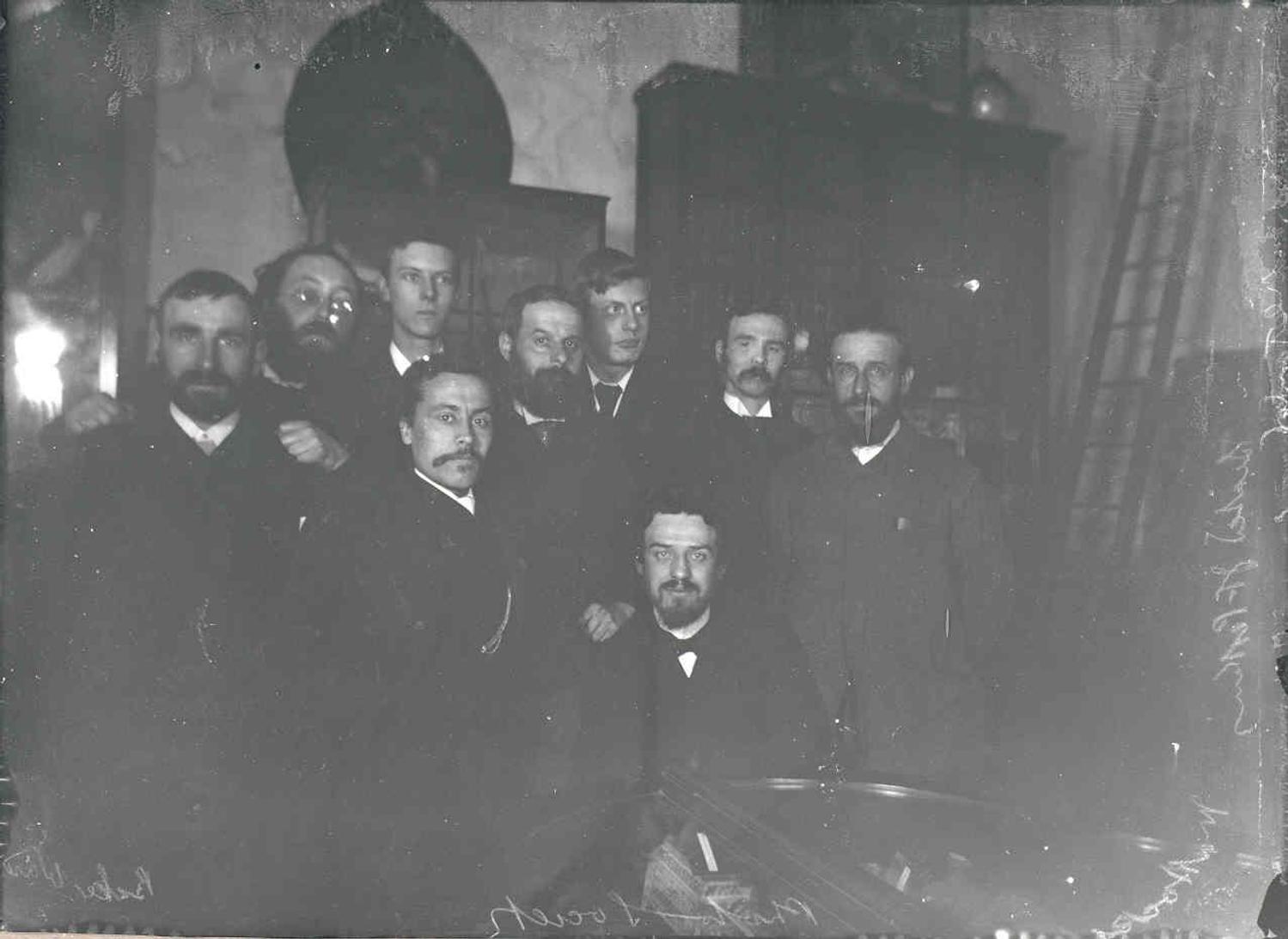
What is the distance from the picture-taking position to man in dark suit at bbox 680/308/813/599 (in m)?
2.49

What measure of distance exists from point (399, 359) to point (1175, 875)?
7.36 feet

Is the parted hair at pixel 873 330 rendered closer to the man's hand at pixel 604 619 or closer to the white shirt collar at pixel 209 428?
the man's hand at pixel 604 619

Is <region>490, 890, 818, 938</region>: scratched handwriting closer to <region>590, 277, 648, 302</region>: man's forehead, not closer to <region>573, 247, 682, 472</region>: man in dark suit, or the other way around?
<region>573, 247, 682, 472</region>: man in dark suit

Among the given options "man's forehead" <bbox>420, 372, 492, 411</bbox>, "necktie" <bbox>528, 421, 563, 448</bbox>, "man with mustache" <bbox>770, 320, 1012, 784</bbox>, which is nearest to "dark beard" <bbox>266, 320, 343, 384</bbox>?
"man's forehead" <bbox>420, 372, 492, 411</bbox>

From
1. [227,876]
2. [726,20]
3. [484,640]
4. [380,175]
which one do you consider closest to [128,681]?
[227,876]

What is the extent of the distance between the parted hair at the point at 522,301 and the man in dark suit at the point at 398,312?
0.43 ft

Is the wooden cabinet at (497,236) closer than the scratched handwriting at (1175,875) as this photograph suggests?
Yes

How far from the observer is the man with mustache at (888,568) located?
2.52m

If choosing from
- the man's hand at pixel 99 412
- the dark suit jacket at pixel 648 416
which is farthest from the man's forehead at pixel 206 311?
the dark suit jacket at pixel 648 416

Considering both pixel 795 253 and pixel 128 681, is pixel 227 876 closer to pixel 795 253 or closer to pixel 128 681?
pixel 128 681

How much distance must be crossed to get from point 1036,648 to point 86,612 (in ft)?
7.35

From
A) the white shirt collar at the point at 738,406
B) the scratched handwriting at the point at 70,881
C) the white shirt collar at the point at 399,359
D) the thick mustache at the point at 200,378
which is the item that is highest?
the white shirt collar at the point at 399,359

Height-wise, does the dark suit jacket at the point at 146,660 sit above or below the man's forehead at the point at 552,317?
→ below

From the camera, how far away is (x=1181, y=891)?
2.58 m
